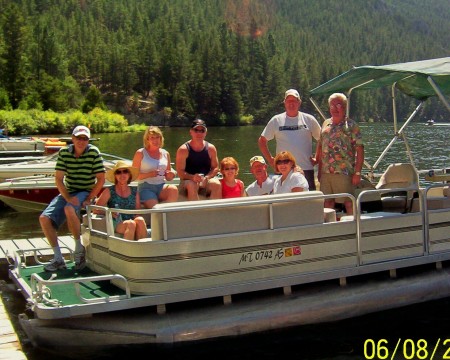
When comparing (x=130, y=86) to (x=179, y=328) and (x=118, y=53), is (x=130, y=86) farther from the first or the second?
(x=179, y=328)

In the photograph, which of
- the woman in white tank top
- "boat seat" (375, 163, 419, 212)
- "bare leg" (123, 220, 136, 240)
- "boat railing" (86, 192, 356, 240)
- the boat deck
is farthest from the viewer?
the boat deck

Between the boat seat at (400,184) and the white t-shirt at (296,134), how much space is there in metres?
1.09

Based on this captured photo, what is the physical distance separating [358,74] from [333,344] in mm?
3842

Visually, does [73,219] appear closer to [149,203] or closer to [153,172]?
[149,203]

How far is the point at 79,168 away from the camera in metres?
7.77

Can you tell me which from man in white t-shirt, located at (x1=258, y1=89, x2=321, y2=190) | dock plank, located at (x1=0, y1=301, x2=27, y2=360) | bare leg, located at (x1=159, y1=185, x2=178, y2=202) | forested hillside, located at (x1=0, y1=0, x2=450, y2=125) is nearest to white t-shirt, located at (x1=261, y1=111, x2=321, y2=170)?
man in white t-shirt, located at (x1=258, y1=89, x2=321, y2=190)

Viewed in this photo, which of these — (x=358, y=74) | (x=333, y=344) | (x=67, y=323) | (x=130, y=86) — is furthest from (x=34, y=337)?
(x=130, y=86)

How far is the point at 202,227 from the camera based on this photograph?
662cm

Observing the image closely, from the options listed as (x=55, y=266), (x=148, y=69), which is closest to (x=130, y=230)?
(x=55, y=266)

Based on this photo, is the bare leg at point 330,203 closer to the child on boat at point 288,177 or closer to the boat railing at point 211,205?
the child on boat at point 288,177

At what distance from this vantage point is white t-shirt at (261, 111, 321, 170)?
8859 mm

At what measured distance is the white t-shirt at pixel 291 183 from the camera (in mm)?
7609

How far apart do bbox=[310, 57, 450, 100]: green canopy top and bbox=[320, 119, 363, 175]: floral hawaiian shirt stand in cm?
89

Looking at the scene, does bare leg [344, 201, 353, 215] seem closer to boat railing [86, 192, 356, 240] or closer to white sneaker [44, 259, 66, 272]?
boat railing [86, 192, 356, 240]
